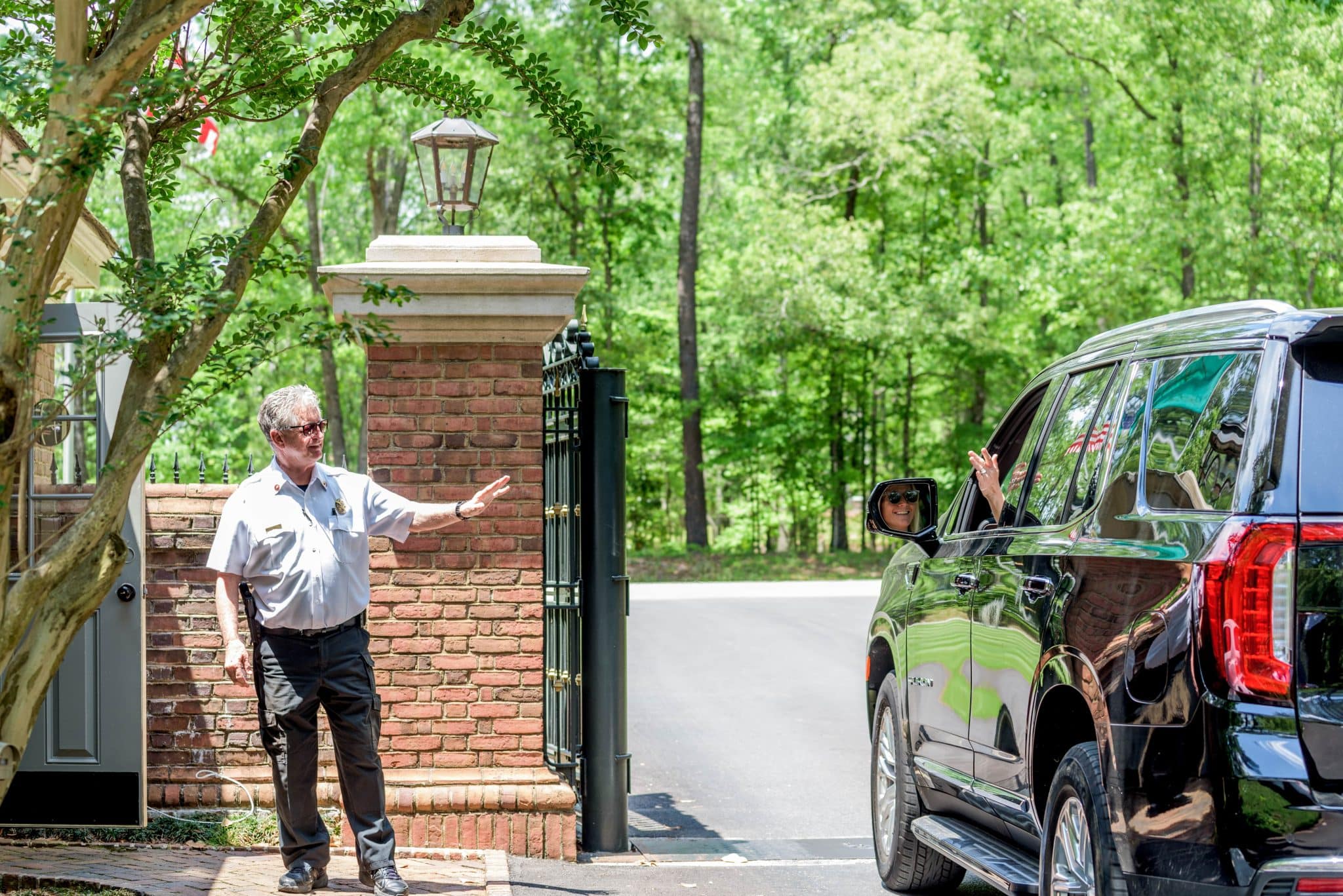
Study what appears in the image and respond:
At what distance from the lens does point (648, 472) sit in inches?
1761

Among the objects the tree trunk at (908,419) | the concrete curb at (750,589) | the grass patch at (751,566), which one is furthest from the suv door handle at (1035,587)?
the tree trunk at (908,419)

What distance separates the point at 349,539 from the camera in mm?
5855

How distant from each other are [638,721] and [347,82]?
7.57 m

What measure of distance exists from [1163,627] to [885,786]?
334 centimetres

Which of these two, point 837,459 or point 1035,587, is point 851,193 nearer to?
point 837,459

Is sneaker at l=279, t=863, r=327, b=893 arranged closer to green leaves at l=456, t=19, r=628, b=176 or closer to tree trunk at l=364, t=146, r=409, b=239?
green leaves at l=456, t=19, r=628, b=176

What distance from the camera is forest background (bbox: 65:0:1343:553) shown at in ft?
87.7

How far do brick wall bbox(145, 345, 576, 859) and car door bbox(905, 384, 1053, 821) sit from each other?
5.84 ft

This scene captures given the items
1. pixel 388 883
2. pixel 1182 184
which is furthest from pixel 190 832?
pixel 1182 184

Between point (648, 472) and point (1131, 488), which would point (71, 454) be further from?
point (648, 472)

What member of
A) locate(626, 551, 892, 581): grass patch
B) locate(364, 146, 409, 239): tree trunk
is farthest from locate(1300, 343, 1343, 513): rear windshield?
locate(364, 146, 409, 239): tree trunk

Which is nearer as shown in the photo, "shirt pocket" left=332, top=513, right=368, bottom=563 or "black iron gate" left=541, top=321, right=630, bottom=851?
"shirt pocket" left=332, top=513, right=368, bottom=563

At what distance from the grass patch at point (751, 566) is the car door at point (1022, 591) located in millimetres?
23732

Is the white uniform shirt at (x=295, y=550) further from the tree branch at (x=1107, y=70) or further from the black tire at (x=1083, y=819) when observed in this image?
the tree branch at (x=1107, y=70)
